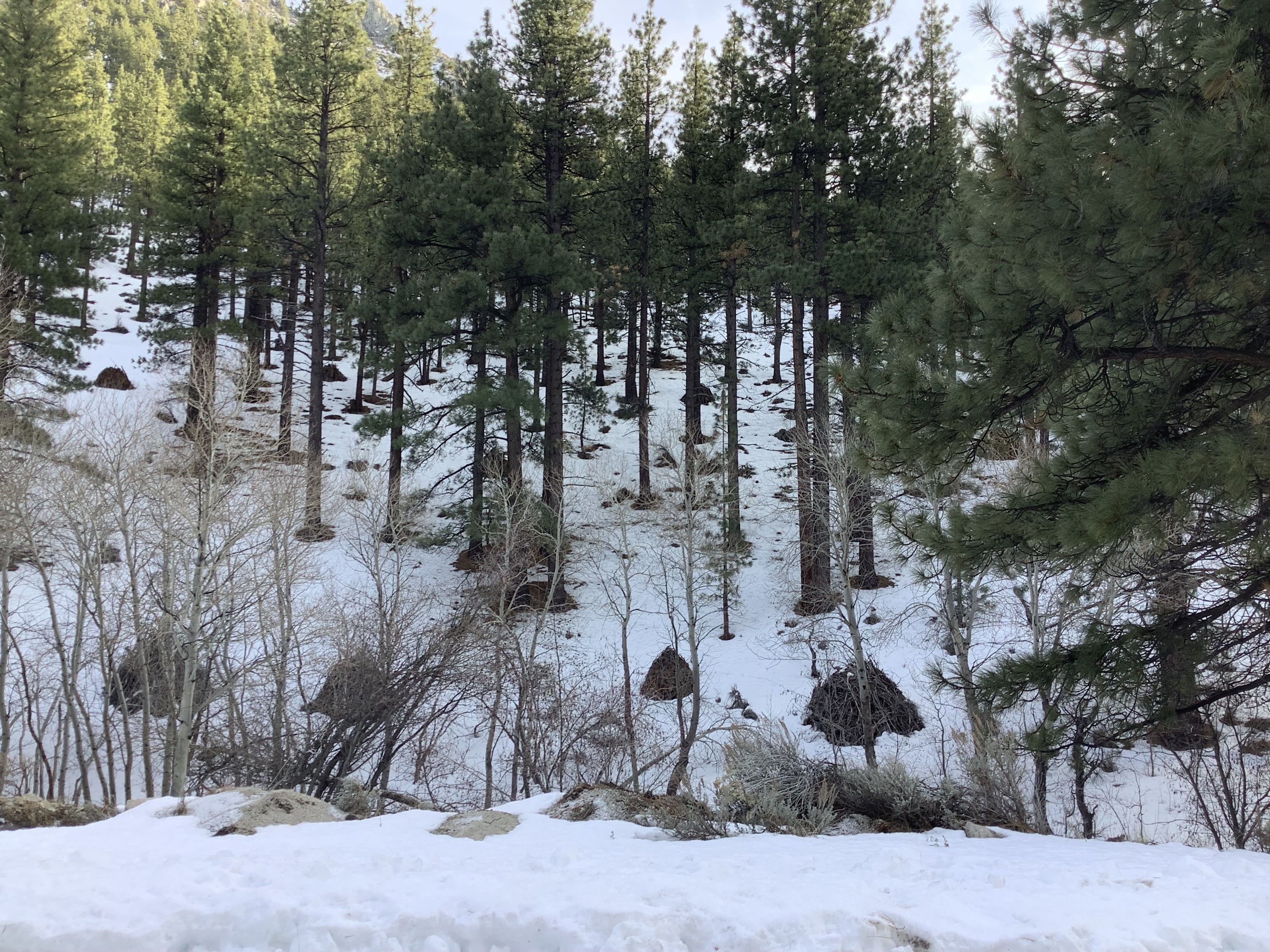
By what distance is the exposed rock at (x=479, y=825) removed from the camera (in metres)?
4.89

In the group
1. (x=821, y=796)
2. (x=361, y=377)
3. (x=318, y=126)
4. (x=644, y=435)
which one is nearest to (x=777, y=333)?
(x=644, y=435)

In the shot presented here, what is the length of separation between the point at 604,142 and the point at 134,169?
29951 millimetres

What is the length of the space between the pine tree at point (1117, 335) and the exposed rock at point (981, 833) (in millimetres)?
1089

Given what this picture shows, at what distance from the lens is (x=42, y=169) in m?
17.4

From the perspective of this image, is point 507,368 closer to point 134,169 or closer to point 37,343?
point 37,343

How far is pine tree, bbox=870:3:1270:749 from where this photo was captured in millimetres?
3707

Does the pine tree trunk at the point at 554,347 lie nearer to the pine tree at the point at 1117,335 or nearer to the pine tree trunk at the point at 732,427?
the pine tree trunk at the point at 732,427

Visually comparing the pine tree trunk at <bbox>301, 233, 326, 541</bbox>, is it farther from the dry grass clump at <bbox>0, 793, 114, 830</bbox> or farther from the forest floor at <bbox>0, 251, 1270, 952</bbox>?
the forest floor at <bbox>0, 251, 1270, 952</bbox>

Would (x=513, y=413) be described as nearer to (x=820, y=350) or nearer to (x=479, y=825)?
(x=820, y=350)

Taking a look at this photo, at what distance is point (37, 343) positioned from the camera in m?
16.9

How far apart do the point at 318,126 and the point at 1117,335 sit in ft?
63.3

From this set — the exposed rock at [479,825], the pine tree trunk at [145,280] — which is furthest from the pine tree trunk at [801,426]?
the pine tree trunk at [145,280]

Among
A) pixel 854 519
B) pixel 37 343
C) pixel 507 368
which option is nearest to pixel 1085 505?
pixel 854 519

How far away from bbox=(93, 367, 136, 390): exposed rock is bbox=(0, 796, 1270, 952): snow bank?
2338 cm
